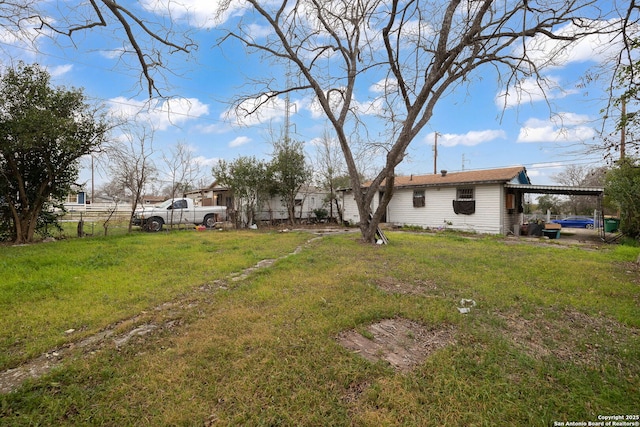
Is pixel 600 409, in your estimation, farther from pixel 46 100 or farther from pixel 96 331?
pixel 46 100

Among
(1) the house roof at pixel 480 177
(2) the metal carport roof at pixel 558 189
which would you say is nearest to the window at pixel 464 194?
(1) the house roof at pixel 480 177

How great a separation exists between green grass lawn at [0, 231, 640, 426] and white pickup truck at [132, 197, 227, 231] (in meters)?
7.83

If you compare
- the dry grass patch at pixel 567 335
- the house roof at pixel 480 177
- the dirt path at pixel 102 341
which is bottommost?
the dry grass patch at pixel 567 335

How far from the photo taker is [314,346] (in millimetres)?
2854

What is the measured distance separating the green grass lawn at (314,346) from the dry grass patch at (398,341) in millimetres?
111

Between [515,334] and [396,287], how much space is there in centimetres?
188

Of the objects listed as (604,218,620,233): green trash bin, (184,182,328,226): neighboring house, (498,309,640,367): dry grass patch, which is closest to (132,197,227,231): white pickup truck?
(184,182,328,226): neighboring house

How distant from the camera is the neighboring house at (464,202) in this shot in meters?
13.4

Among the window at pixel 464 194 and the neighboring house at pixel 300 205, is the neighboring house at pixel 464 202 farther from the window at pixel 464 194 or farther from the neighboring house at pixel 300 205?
the neighboring house at pixel 300 205

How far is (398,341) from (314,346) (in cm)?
89

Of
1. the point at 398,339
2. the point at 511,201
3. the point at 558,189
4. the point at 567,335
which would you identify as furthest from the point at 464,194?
the point at 398,339

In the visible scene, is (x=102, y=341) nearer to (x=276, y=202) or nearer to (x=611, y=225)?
(x=276, y=202)

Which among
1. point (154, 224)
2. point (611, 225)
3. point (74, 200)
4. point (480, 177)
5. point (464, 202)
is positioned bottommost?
point (611, 225)

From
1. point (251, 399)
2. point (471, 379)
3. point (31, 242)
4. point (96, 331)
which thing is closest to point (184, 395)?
point (251, 399)
